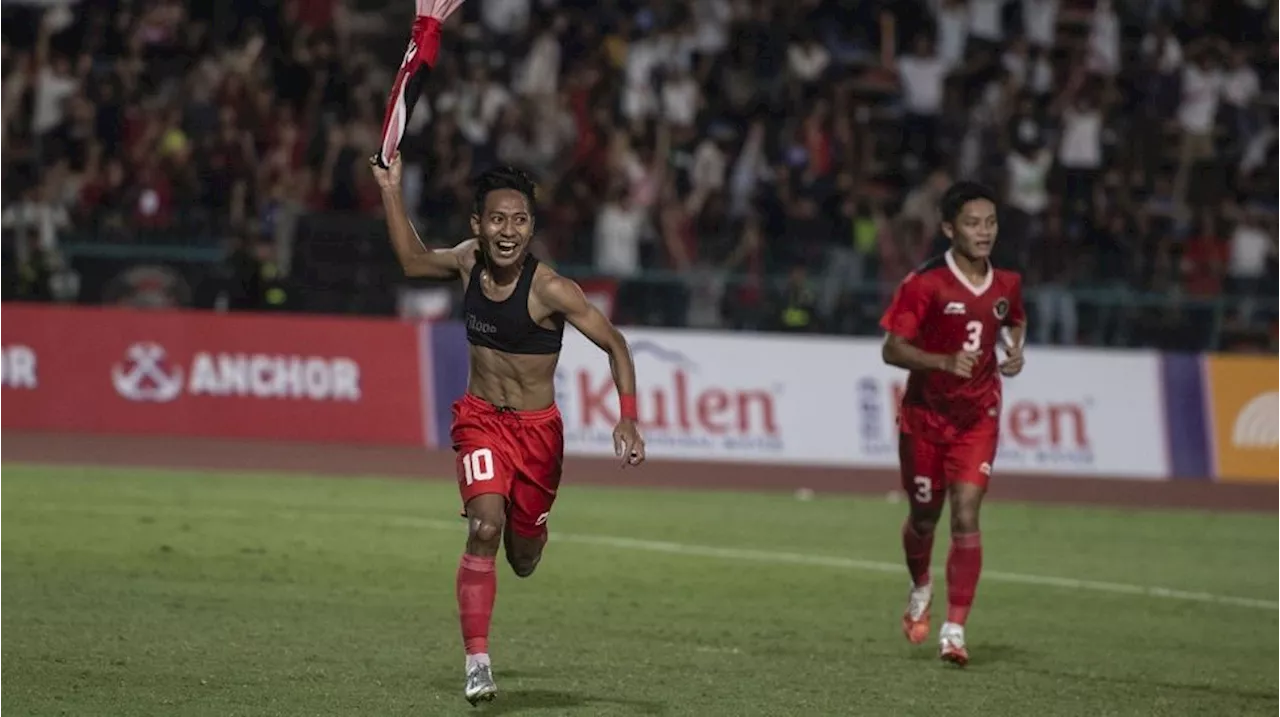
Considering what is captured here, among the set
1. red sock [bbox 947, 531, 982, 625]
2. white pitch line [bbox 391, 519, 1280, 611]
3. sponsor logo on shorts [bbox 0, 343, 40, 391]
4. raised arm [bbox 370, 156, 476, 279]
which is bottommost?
white pitch line [bbox 391, 519, 1280, 611]

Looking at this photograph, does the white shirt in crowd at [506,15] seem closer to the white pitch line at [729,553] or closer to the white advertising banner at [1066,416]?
the white advertising banner at [1066,416]

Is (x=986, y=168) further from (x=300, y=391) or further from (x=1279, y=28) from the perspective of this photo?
(x=300, y=391)

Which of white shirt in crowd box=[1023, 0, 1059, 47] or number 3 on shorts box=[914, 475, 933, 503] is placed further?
white shirt in crowd box=[1023, 0, 1059, 47]

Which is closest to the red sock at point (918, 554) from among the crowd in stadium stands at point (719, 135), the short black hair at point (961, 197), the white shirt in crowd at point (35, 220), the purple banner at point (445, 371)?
the short black hair at point (961, 197)

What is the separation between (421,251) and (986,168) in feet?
62.2

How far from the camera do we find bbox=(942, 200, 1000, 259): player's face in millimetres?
12227

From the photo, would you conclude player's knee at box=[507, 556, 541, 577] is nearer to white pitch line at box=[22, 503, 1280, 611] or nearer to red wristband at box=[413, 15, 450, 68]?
red wristband at box=[413, 15, 450, 68]

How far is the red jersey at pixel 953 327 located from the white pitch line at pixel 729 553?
3.87m

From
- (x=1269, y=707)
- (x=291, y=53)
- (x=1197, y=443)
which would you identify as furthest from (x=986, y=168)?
(x=1269, y=707)

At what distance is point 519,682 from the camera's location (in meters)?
10.6

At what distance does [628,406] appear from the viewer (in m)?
9.84

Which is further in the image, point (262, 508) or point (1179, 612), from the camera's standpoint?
point (262, 508)

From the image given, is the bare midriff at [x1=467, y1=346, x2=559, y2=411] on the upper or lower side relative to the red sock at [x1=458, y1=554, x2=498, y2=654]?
upper

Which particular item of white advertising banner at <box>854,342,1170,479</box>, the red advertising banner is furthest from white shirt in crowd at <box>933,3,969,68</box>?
the red advertising banner
